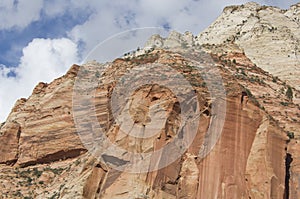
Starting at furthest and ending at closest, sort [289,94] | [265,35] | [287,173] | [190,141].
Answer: [265,35] < [289,94] < [287,173] < [190,141]

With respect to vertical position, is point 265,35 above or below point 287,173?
above

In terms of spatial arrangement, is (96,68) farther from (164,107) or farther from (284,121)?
(164,107)

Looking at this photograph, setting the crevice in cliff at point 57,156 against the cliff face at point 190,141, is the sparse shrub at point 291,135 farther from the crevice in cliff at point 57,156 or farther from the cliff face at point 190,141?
the crevice in cliff at point 57,156

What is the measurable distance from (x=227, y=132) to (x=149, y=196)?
6.77 meters

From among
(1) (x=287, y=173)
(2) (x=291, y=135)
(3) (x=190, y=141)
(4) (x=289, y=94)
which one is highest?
(4) (x=289, y=94)

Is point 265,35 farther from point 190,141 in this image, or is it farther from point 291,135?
point 190,141

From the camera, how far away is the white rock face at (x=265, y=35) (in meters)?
91.8

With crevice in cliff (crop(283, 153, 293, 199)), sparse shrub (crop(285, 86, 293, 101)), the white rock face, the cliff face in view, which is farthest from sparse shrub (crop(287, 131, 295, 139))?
the white rock face

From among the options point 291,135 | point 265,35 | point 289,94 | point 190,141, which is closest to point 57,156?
point 289,94

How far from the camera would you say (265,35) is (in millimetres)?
101500

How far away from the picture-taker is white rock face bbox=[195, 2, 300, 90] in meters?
91.8

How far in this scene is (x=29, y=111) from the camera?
84625 mm

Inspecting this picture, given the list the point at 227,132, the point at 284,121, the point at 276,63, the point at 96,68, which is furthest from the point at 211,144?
the point at 276,63

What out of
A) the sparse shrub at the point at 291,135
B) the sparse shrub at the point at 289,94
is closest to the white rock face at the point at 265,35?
the sparse shrub at the point at 289,94
